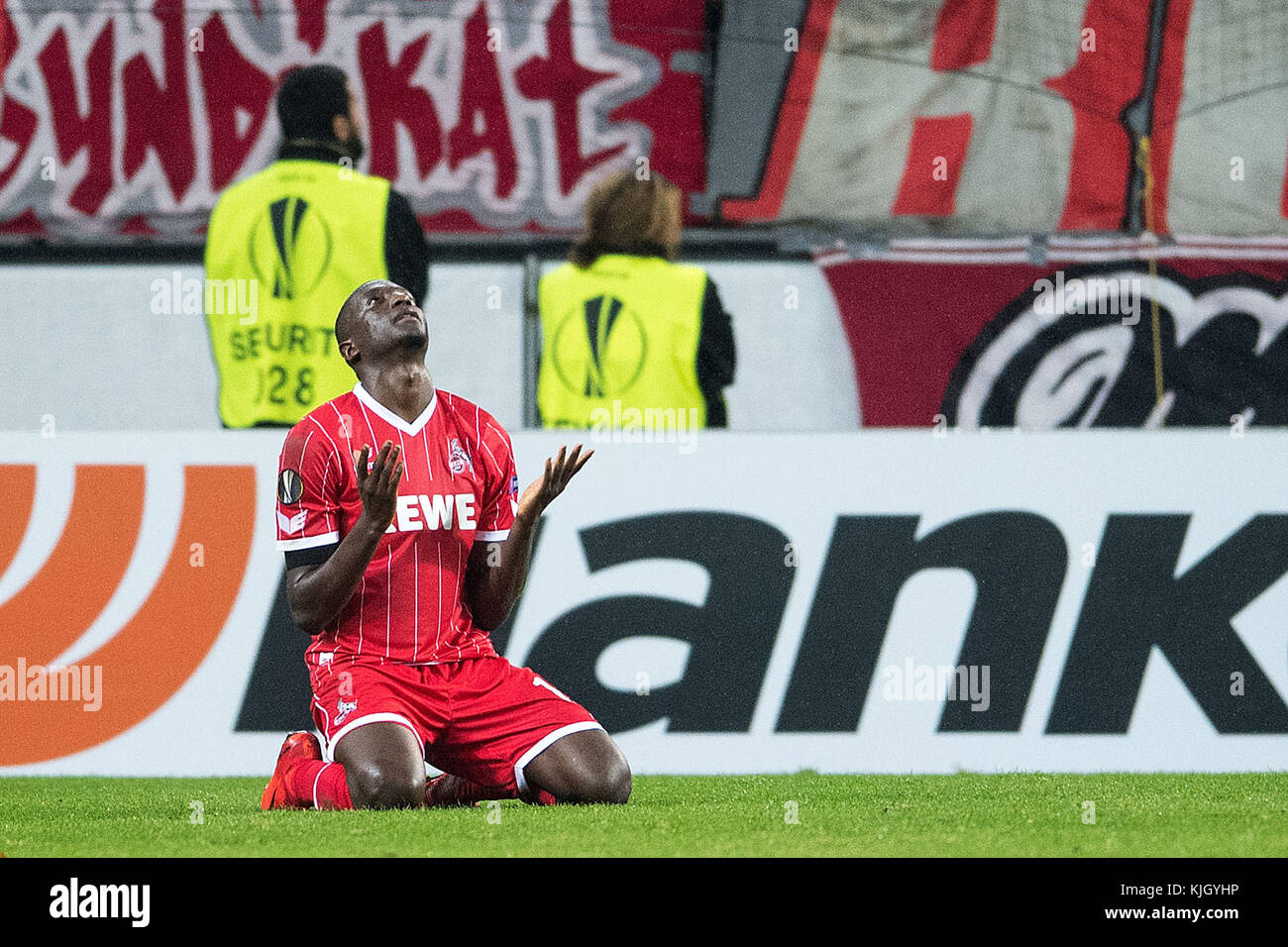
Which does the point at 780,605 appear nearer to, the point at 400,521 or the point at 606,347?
the point at 606,347

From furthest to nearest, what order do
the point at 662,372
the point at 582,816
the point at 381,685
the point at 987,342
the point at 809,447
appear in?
the point at 987,342 < the point at 662,372 < the point at 809,447 < the point at 381,685 < the point at 582,816

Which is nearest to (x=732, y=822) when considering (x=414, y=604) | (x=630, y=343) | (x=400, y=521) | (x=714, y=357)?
(x=414, y=604)

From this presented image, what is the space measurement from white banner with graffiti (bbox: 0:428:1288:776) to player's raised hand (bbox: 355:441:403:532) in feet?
5.30

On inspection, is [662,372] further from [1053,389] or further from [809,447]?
[1053,389]

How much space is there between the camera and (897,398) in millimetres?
7914

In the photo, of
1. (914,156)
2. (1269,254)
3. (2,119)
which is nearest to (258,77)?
(2,119)

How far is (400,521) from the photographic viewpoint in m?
4.36

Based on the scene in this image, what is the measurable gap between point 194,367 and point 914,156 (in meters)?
3.27

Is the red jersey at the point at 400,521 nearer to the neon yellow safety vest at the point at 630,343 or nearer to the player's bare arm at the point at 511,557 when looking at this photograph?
the player's bare arm at the point at 511,557

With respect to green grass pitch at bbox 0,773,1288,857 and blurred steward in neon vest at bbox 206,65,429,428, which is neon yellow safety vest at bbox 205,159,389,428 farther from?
green grass pitch at bbox 0,773,1288,857

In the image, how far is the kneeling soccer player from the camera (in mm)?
4238

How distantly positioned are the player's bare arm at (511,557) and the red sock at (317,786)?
0.54 meters

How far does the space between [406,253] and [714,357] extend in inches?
40.8

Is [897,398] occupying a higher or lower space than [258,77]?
lower
